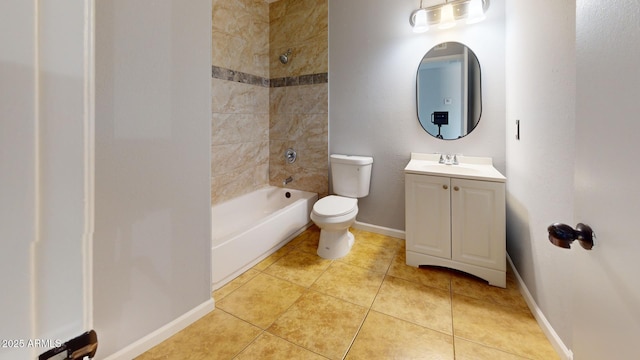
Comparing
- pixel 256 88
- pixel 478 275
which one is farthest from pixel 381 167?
pixel 256 88

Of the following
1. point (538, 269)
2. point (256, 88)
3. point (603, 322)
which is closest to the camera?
point (603, 322)

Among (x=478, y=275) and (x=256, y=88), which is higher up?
(x=256, y=88)

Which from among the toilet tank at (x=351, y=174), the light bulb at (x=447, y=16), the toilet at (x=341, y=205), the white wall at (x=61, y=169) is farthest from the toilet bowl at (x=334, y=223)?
the white wall at (x=61, y=169)

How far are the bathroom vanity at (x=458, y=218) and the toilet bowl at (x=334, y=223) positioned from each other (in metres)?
0.47

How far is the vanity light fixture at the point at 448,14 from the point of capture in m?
2.02

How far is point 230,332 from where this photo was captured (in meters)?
1.41

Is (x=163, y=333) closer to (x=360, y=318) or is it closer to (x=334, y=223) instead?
(x=360, y=318)

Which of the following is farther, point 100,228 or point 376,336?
point 376,336

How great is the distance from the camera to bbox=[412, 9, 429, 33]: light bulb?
2.18 metres

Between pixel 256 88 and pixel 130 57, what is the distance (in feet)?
6.23

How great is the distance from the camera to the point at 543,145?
4.51 ft

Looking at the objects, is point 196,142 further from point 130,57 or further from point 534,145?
point 534,145

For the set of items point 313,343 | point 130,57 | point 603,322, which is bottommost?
point 313,343

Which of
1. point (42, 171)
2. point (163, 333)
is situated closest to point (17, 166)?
point (42, 171)
